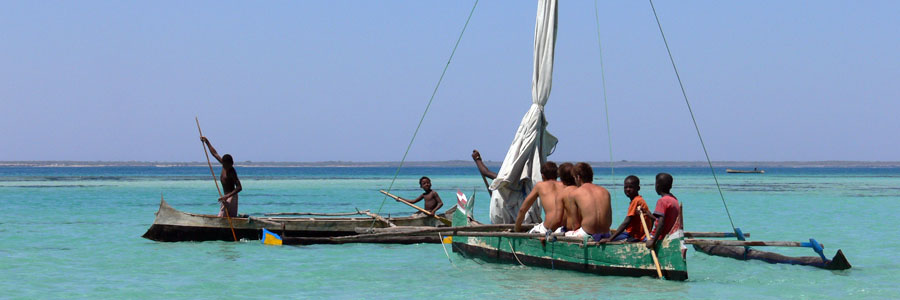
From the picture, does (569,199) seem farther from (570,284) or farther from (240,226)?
(240,226)

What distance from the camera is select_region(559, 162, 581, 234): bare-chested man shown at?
40.5 feet

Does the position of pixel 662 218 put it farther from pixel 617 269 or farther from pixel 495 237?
pixel 495 237

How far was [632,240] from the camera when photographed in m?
12.0

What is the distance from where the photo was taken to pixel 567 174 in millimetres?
12555

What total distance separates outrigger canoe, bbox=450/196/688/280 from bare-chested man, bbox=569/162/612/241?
0.21 m

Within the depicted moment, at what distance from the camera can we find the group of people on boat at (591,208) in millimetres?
11422

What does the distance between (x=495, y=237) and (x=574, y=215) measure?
1.67 m

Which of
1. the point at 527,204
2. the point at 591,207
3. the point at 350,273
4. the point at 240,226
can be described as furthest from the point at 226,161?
the point at 591,207

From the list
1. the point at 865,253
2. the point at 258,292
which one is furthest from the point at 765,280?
the point at 258,292

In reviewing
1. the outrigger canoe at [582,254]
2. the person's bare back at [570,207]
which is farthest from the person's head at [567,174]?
the outrigger canoe at [582,254]

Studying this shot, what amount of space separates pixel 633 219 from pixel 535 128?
90.3 inches

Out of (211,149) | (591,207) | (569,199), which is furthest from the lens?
(211,149)

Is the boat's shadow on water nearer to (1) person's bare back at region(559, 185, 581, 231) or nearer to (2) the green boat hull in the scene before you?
(2) the green boat hull

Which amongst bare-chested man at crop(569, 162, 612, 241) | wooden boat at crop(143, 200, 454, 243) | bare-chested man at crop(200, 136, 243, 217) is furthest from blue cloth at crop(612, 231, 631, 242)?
bare-chested man at crop(200, 136, 243, 217)
